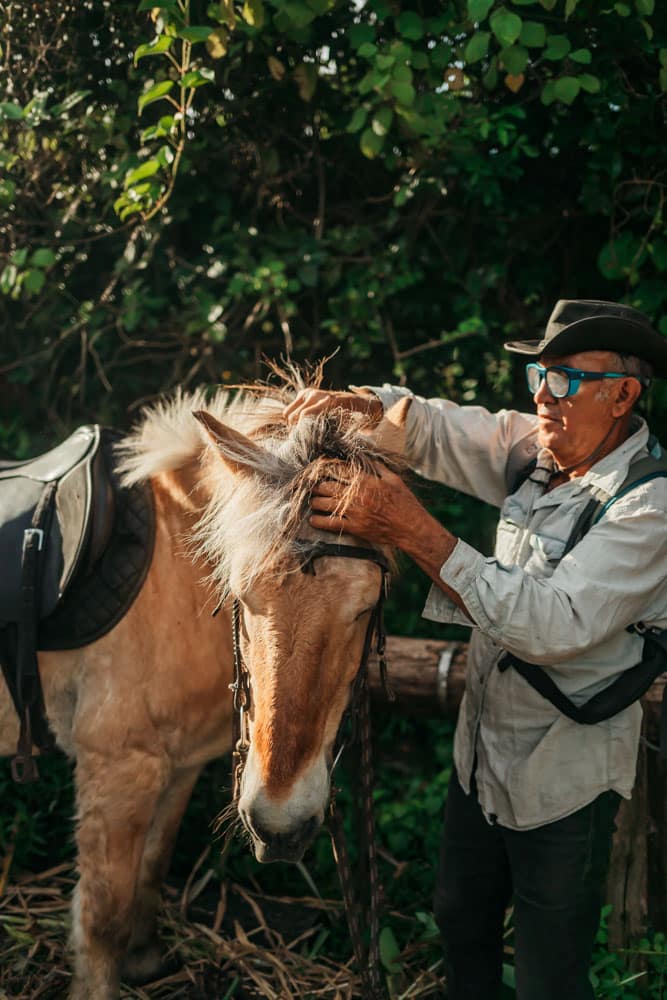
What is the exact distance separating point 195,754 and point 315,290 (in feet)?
8.04

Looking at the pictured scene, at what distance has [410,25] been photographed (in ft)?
10.2

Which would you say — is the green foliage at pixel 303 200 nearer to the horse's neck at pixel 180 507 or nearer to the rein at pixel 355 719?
Result: the horse's neck at pixel 180 507

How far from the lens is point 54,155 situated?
4000mm

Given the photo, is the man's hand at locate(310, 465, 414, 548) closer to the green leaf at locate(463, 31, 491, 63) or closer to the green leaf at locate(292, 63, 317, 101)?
the green leaf at locate(463, 31, 491, 63)

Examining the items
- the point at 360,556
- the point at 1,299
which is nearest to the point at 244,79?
the point at 1,299

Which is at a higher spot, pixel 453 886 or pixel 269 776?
pixel 269 776

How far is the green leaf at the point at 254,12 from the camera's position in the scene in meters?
2.88

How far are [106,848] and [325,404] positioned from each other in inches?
57.1

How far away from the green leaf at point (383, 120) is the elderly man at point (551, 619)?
130 centimetres

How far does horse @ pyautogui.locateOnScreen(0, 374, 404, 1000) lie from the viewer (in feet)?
5.97

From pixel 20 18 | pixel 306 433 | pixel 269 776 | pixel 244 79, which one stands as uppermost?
pixel 20 18

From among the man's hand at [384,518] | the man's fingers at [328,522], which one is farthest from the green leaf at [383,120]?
the man's fingers at [328,522]

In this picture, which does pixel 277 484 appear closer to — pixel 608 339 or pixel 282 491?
pixel 282 491

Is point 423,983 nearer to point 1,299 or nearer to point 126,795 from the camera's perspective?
point 126,795
